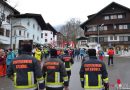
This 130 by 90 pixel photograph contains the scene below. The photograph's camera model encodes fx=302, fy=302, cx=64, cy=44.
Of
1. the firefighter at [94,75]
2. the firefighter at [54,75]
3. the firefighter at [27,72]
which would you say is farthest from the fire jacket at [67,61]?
the firefighter at [27,72]

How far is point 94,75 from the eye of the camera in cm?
722

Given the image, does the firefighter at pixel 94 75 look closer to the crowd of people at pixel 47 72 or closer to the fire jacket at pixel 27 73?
the crowd of people at pixel 47 72

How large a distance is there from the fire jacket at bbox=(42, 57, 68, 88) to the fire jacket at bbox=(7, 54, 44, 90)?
930 mm

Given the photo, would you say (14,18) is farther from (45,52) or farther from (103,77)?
(103,77)

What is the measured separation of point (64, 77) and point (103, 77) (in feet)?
3.65

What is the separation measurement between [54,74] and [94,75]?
3.81 ft

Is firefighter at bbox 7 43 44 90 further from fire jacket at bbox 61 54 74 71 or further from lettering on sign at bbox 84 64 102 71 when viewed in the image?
fire jacket at bbox 61 54 74 71

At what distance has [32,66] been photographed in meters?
6.86

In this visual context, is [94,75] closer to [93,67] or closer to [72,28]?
[93,67]

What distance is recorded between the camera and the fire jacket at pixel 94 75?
23.6 ft

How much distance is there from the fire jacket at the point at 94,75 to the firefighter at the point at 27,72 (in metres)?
1.13

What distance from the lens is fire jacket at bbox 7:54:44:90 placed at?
684 cm

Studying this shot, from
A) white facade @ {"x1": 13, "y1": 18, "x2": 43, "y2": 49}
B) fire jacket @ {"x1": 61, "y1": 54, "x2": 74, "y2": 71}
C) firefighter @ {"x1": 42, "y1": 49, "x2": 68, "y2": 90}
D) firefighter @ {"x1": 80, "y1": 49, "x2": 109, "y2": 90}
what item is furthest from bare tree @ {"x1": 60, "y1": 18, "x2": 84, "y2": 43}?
firefighter @ {"x1": 80, "y1": 49, "x2": 109, "y2": 90}

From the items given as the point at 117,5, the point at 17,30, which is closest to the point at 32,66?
the point at 17,30
